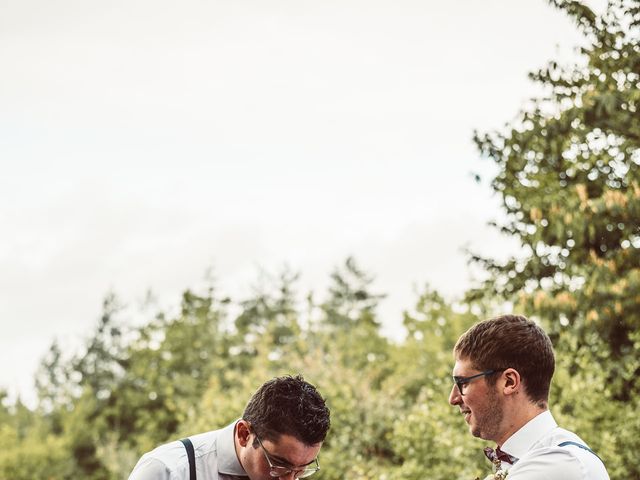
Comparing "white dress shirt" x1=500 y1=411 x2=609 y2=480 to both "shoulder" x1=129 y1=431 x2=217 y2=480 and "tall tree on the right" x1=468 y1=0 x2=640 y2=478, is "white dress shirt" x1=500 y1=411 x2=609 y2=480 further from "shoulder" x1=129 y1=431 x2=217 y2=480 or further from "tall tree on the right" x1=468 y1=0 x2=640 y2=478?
"tall tree on the right" x1=468 y1=0 x2=640 y2=478

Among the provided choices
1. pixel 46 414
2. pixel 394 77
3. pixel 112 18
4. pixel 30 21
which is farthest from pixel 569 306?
pixel 46 414

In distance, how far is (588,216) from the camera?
9.46 m

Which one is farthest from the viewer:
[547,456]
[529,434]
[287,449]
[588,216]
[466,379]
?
[588,216]

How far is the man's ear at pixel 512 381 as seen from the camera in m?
3.08

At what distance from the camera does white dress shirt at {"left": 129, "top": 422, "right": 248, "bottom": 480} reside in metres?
3.31

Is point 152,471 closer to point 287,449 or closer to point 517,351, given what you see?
point 287,449

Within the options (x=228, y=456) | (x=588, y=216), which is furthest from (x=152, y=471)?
(x=588, y=216)

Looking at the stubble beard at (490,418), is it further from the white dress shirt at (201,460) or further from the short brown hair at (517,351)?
the white dress shirt at (201,460)

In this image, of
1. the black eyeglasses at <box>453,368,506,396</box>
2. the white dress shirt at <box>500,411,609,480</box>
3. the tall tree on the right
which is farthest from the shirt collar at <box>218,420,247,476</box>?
the tall tree on the right

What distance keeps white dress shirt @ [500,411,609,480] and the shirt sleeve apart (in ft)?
4.36

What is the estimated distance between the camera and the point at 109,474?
40.7 metres

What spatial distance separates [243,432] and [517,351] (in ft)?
3.87

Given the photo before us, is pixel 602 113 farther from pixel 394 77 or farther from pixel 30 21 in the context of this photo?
pixel 30 21

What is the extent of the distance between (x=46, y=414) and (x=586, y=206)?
4789cm
